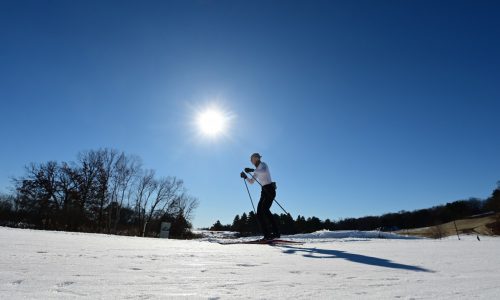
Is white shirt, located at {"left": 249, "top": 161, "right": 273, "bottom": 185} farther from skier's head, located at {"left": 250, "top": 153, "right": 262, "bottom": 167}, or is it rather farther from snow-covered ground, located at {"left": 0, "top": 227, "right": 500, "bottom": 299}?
snow-covered ground, located at {"left": 0, "top": 227, "right": 500, "bottom": 299}

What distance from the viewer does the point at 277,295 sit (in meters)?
1.21

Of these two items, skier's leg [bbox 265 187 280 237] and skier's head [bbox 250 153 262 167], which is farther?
skier's head [bbox 250 153 262 167]

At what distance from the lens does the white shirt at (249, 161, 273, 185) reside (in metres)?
6.55

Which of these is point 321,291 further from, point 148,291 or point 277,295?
point 148,291

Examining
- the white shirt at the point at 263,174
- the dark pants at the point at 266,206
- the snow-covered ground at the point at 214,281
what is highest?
the white shirt at the point at 263,174

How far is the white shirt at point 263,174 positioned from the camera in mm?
6555

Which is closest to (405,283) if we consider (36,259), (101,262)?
(101,262)

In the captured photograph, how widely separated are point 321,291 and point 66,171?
44978mm

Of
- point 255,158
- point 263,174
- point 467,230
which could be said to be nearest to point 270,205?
point 263,174

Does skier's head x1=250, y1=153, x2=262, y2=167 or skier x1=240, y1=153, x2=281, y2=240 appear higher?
skier's head x1=250, y1=153, x2=262, y2=167

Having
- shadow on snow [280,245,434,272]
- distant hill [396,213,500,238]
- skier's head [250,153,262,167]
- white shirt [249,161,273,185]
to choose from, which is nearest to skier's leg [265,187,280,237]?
white shirt [249,161,273,185]

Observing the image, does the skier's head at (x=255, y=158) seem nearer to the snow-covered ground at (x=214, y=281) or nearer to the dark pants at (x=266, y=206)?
the dark pants at (x=266, y=206)

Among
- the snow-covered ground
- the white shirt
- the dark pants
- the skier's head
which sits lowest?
the snow-covered ground

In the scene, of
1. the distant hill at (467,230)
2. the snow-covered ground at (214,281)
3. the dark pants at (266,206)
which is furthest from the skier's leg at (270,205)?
the distant hill at (467,230)
